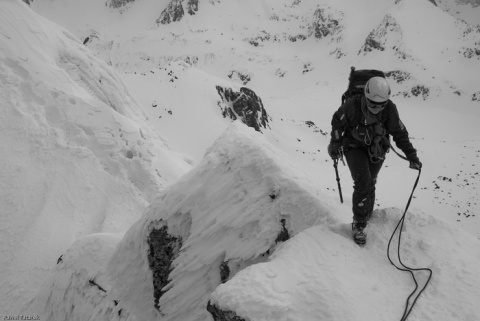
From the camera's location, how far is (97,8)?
80500 mm

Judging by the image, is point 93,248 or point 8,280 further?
point 8,280

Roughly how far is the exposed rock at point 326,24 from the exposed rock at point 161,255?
7040cm

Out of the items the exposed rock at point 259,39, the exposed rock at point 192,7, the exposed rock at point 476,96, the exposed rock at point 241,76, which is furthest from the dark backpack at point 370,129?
the exposed rock at point 192,7

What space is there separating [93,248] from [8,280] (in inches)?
101

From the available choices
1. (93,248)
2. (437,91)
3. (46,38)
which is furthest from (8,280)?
(437,91)

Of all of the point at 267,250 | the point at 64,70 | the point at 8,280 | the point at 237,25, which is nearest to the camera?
the point at 267,250

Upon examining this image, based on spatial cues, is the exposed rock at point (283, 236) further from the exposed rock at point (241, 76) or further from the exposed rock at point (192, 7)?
the exposed rock at point (192, 7)

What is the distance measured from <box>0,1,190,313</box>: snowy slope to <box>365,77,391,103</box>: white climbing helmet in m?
7.65

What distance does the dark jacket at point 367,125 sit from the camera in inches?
176

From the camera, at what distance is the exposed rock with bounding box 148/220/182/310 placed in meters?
5.41

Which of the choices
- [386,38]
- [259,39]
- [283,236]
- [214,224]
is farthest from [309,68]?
[283,236]

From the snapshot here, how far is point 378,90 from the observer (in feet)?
13.6

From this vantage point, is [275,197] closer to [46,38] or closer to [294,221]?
[294,221]

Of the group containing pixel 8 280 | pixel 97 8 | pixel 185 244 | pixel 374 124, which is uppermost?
pixel 97 8
